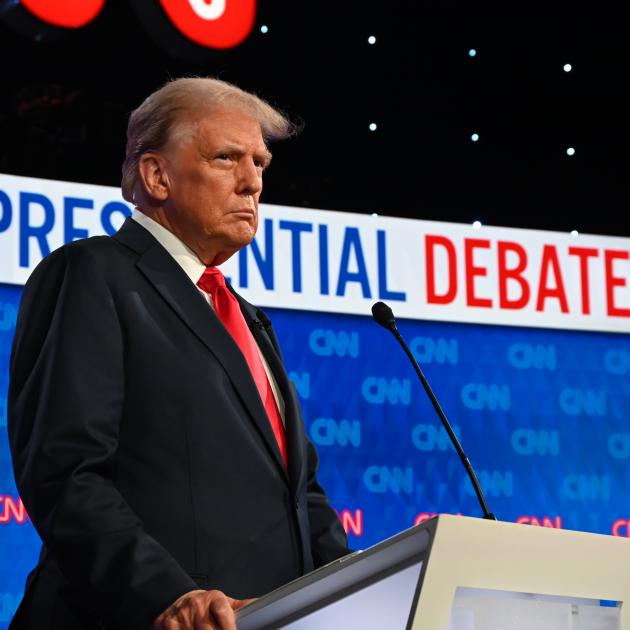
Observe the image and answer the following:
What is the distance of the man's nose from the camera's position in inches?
73.3

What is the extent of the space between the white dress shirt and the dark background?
1911 mm

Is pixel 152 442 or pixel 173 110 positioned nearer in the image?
pixel 152 442

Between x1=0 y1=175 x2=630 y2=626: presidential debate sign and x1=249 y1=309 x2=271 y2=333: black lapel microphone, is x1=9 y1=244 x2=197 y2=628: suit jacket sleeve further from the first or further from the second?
x1=0 y1=175 x2=630 y2=626: presidential debate sign

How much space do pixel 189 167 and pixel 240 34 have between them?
220 centimetres

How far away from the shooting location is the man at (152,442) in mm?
1456

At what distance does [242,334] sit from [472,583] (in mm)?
703

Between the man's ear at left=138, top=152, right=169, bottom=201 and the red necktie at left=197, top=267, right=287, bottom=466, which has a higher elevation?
the man's ear at left=138, top=152, right=169, bottom=201

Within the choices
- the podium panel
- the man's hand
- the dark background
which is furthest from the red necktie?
the dark background

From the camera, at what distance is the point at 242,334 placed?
1808 mm

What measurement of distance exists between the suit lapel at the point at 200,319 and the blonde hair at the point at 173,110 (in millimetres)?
178

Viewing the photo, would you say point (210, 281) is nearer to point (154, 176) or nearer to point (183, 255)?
point (183, 255)

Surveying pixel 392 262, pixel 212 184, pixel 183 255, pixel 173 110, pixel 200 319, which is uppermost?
pixel 392 262

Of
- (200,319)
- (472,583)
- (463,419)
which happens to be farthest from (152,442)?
(463,419)

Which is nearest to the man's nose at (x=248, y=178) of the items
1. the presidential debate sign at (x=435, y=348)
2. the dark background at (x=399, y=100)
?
the presidential debate sign at (x=435, y=348)
